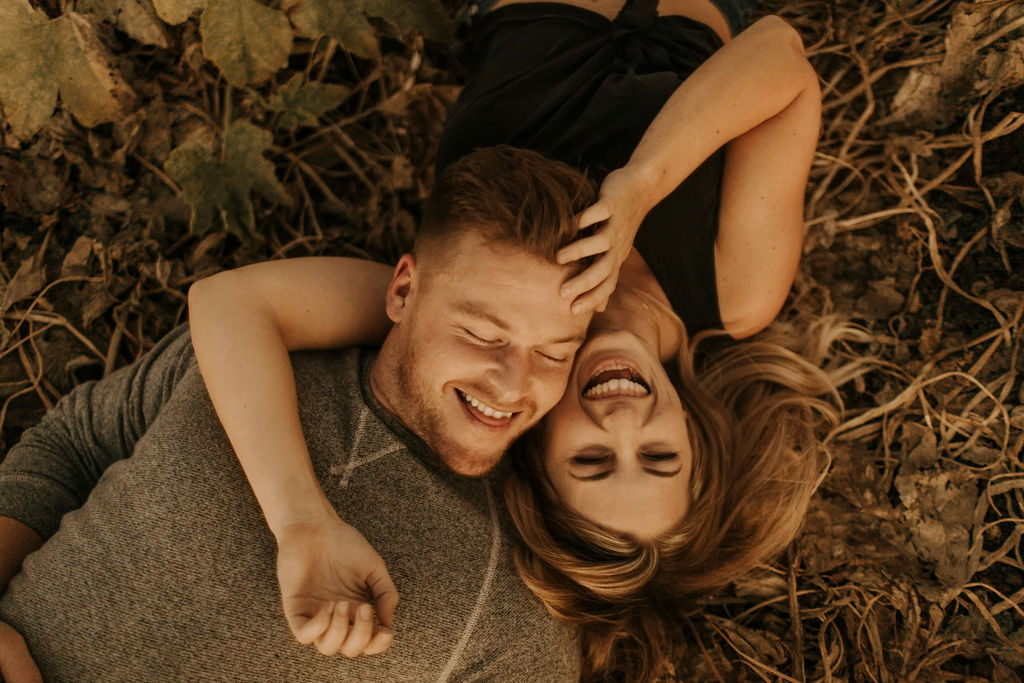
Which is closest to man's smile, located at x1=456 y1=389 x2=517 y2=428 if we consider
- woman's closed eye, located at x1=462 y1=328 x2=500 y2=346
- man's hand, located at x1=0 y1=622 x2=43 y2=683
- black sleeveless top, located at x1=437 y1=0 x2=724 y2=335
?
woman's closed eye, located at x1=462 y1=328 x2=500 y2=346

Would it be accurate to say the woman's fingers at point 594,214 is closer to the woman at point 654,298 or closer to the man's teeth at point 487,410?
the woman at point 654,298

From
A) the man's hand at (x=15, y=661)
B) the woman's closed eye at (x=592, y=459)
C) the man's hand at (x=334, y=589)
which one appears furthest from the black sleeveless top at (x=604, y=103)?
the man's hand at (x=15, y=661)

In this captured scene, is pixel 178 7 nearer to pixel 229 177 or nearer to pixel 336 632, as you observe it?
pixel 229 177

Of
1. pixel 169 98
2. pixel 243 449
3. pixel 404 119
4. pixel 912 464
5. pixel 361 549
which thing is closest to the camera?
pixel 361 549

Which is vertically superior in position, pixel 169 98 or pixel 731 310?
pixel 169 98

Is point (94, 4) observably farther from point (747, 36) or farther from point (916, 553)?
point (916, 553)

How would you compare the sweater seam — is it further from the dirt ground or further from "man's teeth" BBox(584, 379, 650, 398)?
the dirt ground

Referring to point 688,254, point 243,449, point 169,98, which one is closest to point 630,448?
point 688,254

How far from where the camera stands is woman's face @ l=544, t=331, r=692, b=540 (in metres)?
2.18

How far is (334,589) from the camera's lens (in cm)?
163

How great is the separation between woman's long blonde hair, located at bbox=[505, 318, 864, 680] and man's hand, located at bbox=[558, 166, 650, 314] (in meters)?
0.53

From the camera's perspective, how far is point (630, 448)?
7.16ft

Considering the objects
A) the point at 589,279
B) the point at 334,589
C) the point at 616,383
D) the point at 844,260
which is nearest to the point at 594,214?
the point at 589,279

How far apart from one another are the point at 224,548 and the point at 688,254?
1.56m
